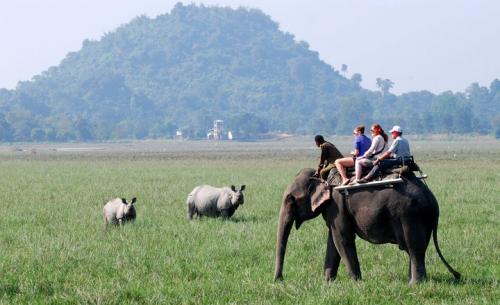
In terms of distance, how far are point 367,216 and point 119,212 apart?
31.4 ft

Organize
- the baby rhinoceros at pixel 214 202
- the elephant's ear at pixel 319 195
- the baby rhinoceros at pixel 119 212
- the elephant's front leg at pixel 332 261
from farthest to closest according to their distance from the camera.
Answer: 1. the baby rhinoceros at pixel 214 202
2. the baby rhinoceros at pixel 119 212
3. the elephant's front leg at pixel 332 261
4. the elephant's ear at pixel 319 195

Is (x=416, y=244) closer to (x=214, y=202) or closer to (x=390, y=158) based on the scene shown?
(x=390, y=158)

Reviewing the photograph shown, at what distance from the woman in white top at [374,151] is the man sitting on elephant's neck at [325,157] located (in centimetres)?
59

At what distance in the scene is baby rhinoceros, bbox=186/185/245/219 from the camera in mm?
22148

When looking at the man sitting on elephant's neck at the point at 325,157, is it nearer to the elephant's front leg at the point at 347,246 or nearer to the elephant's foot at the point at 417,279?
the elephant's front leg at the point at 347,246

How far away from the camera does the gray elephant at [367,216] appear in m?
12.4

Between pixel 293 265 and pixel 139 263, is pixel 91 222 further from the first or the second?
pixel 293 265

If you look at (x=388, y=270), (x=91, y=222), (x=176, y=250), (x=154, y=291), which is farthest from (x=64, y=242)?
(x=388, y=270)

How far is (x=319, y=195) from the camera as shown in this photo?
518 inches

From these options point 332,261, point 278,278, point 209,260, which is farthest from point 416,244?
point 209,260

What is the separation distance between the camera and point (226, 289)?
1283 cm

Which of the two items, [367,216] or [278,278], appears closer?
[367,216]

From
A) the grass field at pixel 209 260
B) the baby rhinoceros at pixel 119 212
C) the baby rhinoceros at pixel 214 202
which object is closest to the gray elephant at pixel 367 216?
the grass field at pixel 209 260

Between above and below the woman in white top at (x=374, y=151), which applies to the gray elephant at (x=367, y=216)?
below
